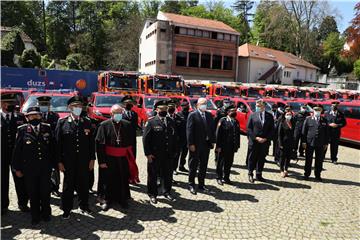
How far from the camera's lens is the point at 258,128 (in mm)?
8336

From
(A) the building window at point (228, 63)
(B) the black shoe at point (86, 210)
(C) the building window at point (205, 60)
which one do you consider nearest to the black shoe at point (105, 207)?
(B) the black shoe at point (86, 210)

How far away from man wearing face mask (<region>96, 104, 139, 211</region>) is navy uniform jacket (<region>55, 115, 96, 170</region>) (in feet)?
1.08

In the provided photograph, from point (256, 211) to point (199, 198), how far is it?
4.06 ft

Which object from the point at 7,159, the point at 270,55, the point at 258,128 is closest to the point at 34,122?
the point at 7,159

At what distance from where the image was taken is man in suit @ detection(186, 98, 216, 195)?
289 inches

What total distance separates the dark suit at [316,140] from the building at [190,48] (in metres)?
35.0

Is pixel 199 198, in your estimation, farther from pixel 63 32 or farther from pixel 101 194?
pixel 63 32

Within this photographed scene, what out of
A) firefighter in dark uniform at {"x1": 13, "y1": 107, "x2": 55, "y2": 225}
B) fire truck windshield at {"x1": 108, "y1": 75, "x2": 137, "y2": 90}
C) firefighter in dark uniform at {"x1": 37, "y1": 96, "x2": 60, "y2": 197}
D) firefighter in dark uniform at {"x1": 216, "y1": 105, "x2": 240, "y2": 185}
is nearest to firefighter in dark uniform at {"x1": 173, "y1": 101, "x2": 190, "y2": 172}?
firefighter in dark uniform at {"x1": 216, "y1": 105, "x2": 240, "y2": 185}

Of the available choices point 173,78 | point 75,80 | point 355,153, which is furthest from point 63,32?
point 355,153

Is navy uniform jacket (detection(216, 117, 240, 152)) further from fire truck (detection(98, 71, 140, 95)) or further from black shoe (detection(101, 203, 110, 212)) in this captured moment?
fire truck (detection(98, 71, 140, 95))

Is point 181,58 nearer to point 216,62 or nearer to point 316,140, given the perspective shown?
point 216,62

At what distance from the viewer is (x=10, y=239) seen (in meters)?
4.95

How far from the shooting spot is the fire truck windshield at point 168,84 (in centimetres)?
1953

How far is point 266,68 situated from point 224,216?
4762 centimetres
